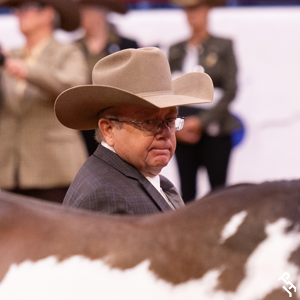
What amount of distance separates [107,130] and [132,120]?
0.27 feet

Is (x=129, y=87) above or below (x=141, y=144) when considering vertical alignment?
above

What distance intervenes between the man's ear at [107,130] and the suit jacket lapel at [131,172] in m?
0.03

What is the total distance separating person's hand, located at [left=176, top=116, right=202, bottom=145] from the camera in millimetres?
3094

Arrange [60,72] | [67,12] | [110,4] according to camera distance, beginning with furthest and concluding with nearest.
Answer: [110,4] → [67,12] → [60,72]

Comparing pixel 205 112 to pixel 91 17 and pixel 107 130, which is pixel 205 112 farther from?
pixel 107 130

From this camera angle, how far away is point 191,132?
3.11 m

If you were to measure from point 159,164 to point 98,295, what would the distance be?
0.80 m

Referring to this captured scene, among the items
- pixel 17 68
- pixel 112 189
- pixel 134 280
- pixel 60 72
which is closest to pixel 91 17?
pixel 60 72

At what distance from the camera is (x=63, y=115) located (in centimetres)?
138

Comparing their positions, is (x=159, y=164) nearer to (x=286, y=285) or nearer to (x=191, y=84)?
(x=191, y=84)

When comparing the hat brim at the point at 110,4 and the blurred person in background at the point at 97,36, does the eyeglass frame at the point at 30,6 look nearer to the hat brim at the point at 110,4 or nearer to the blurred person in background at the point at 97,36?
the blurred person in background at the point at 97,36

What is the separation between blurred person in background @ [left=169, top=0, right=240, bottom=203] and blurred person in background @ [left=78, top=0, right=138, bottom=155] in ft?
1.18

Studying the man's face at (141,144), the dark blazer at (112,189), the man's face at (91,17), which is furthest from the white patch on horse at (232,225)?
the man's face at (91,17)

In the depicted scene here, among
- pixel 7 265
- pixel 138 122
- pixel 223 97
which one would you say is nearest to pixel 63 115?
pixel 138 122
